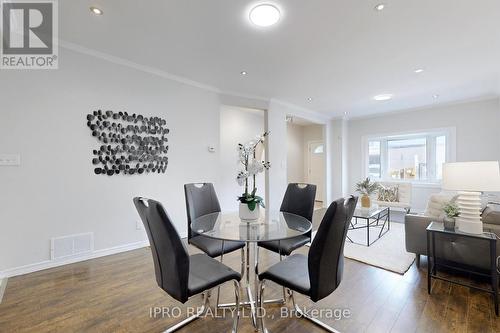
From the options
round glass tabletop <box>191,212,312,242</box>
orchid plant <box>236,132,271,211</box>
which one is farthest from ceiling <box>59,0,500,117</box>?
round glass tabletop <box>191,212,312,242</box>

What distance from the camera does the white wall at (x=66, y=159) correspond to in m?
2.41

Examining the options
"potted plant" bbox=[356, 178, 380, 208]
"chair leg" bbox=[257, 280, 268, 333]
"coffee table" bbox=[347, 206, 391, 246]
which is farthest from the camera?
"potted plant" bbox=[356, 178, 380, 208]

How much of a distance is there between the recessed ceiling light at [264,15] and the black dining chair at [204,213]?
5.79 ft

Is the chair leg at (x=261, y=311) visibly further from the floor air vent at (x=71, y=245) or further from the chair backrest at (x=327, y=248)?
the floor air vent at (x=71, y=245)

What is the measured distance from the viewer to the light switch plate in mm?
2350

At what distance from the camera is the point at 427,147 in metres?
5.65

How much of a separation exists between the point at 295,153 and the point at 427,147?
3.57m

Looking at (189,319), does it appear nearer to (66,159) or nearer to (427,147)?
(66,159)

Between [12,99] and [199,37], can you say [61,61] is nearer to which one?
[12,99]

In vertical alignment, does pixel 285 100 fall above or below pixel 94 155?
above

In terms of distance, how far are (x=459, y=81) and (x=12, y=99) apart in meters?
6.18

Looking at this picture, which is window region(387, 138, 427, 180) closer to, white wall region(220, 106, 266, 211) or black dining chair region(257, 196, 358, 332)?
white wall region(220, 106, 266, 211)

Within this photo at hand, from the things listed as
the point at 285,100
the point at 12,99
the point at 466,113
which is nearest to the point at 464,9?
the point at 285,100

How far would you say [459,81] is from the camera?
149 inches
